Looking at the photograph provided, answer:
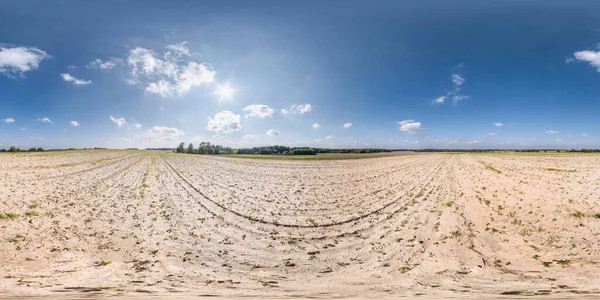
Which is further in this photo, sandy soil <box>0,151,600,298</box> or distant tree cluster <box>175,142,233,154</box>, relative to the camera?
distant tree cluster <box>175,142,233,154</box>

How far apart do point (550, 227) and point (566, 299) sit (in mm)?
6757

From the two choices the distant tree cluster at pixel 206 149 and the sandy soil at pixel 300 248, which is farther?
the distant tree cluster at pixel 206 149

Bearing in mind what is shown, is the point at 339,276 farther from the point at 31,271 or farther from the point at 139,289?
the point at 31,271

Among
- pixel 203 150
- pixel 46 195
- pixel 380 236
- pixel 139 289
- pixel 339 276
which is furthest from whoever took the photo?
pixel 203 150

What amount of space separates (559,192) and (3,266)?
2500 cm

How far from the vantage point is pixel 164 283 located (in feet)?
20.1

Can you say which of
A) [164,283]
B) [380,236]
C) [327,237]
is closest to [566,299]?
[380,236]


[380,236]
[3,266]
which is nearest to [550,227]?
[380,236]

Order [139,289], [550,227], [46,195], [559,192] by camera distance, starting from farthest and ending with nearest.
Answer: [559,192]
[46,195]
[550,227]
[139,289]

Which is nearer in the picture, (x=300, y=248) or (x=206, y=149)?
(x=300, y=248)

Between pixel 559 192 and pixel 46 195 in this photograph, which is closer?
pixel 46 195

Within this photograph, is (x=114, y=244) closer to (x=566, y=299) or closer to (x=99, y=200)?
(x=99, y=200)

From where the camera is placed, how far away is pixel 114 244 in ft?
28.2

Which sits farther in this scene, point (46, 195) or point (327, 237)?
point (46, 195)
